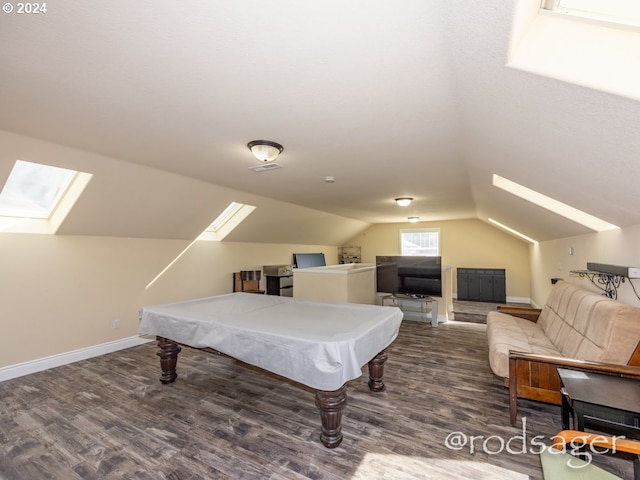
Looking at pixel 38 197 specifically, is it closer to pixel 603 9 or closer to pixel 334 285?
pixel 334 285

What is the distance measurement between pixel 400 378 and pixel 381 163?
2481mm

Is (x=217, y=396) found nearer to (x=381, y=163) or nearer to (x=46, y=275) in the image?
(x=46, y=275)

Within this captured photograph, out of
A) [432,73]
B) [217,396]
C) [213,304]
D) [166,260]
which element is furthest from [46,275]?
[432,73]

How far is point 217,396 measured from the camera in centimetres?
279

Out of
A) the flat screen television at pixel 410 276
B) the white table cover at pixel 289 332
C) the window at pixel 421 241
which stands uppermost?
the window at pixel 421 241

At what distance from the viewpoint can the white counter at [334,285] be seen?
478 centimetres

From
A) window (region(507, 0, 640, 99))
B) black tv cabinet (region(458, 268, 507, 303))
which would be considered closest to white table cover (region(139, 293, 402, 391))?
window (region(507, 0, 640, 99))

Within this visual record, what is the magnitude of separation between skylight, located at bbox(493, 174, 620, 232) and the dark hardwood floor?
6.53ft

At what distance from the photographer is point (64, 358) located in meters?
3.63

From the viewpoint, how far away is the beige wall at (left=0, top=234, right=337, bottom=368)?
3297mm

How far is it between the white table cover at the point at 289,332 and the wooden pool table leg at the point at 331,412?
0.19 meters

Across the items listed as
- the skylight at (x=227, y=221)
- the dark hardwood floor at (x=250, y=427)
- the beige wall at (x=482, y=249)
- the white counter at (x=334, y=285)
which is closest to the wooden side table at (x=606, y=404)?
the dark hardwood floor at (x=250, y=427)

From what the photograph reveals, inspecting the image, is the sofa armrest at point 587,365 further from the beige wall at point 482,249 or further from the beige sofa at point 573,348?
the beige wall at point 482,249

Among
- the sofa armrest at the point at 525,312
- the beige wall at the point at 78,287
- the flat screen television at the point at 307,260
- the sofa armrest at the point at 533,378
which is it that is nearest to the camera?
the sofa armrest at the point at 533,378
